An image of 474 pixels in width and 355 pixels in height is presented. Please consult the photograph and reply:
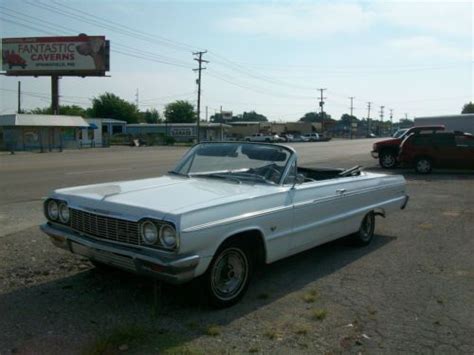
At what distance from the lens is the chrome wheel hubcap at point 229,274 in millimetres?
4531

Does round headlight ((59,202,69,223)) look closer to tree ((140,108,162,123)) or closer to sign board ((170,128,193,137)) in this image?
sign board ((170,128,193,137))

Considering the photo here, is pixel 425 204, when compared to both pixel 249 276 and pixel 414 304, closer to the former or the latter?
pixel 414 304

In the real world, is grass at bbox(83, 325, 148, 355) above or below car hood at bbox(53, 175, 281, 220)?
below

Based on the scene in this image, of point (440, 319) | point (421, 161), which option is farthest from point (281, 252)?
point (421, 161)

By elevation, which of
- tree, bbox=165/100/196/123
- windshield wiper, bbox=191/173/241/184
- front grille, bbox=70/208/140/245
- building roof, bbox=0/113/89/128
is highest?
tree, bbox=165/100/196/123

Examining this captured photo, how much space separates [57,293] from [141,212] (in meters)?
1.47

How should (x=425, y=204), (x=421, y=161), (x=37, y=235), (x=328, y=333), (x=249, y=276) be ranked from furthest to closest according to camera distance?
1. (x=421, y=161)
2. (x=425, y=204)
3. (x=37, y=235)
4. (x=249, y=276)
5. (x=328, y=333)

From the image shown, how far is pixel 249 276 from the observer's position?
485cm

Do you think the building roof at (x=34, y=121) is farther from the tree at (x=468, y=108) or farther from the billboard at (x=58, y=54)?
the tree at (x=468, y=108)

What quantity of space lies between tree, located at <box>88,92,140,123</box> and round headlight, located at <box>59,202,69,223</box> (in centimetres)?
9949

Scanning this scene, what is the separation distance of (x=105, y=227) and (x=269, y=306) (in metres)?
1.65

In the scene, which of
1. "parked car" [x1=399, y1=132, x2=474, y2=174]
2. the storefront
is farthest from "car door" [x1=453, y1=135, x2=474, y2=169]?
the storefront

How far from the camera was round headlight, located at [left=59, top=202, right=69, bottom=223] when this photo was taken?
4914mm

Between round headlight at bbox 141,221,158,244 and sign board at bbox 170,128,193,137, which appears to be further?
sign board at bbox 170,128,193,137
